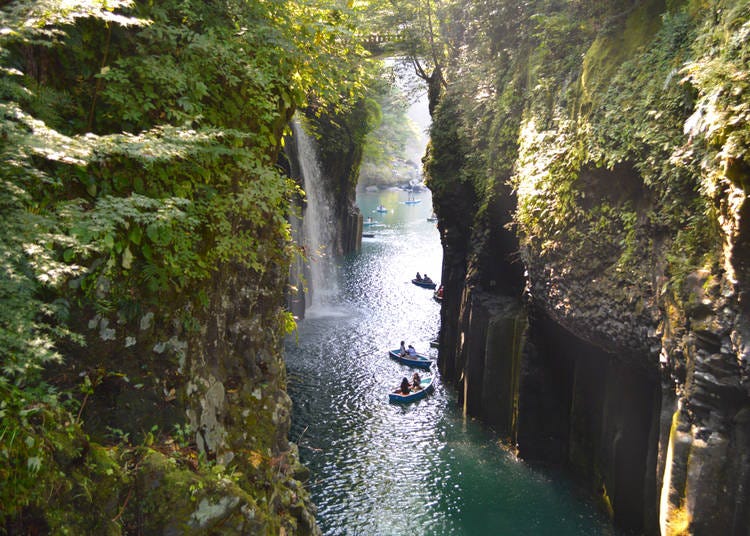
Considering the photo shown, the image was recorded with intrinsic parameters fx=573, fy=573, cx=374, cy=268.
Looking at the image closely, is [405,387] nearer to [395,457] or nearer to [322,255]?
[395,457]

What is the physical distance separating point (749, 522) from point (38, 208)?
12.6 metres

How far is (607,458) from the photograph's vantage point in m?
16.4

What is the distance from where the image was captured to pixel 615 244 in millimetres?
14281

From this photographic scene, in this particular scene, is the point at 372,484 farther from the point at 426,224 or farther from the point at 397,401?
the point at 426,224

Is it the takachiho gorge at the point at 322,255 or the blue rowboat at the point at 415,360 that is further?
the blue rowboat at the point at 415,360

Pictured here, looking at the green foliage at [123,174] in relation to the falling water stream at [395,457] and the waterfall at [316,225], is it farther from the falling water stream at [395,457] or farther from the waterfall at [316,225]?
the waterfall at [316,225]

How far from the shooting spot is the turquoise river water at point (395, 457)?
16.0 m

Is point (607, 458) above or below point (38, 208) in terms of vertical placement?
below

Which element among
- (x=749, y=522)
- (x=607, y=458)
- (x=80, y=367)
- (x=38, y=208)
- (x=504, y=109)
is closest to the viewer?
(x=38, y=208)

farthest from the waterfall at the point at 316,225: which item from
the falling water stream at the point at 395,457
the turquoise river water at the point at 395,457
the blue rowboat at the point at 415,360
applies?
the blue rowboat at the point at 415,360

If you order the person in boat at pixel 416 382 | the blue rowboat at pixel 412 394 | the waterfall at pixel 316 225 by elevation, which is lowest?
the blue rowboat at pixel 412 394

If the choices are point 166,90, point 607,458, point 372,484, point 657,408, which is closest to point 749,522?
point 657,408

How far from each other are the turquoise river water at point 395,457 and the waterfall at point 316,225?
19.4ft

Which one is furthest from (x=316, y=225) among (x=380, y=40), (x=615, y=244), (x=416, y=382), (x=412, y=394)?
(x=615, y=244)
